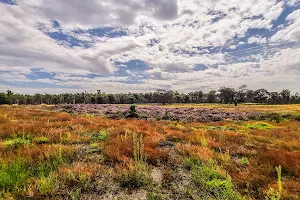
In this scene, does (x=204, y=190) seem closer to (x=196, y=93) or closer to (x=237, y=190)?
(x=237, y=190)

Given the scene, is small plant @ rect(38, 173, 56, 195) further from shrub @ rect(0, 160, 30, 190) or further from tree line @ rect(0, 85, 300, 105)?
tree line @ rect(0, 85, 300, 105)

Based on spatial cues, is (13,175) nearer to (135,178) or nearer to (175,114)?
(135,178)

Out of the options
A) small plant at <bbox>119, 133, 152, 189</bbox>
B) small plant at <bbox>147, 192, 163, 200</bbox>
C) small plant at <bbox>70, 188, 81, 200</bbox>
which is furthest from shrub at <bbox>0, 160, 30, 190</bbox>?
small plant at <bbox>147, 192, 163, 200</bbox>

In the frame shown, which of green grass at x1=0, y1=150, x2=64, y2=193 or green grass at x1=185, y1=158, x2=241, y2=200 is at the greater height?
green grass at x1=0, y1=150, x2=64, y2=193

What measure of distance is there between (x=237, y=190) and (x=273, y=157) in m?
3.67

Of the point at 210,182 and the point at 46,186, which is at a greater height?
the point at 46,186

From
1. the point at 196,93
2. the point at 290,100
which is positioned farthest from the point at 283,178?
the point at 196,93

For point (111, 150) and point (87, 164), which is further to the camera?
point (111, 150)

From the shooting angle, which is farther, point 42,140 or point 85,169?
point 42,140

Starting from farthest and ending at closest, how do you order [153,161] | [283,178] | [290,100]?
[290,100] → [153,161] → [283,178]

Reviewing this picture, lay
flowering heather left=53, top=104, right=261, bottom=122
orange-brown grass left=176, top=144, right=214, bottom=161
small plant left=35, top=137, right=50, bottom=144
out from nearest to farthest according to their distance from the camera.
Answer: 1. orange-brown grass left=176, top=144, right=214, bottom=161
2. small plant left=35, top=137, right=50, bottom=144
3. flowering heather left=53, top=104, right=261, bottom=122

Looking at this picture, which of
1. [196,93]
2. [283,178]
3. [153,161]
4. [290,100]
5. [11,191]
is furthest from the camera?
[196,93]

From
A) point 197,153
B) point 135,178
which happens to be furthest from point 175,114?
point 135,178

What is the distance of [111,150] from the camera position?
319 inches
